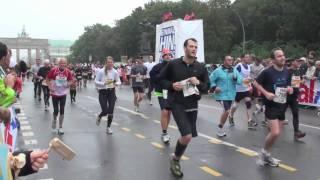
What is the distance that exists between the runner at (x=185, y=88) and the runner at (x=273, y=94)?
1.18 meters

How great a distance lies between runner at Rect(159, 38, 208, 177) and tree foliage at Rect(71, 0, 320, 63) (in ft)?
137

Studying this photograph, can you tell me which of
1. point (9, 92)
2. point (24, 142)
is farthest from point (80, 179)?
point (24, 142)

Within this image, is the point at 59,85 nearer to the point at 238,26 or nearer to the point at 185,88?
the point at 185,88

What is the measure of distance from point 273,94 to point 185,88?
5.22 feet

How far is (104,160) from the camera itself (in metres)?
8.61

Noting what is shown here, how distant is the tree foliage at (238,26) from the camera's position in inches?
2307

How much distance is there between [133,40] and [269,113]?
89.2m

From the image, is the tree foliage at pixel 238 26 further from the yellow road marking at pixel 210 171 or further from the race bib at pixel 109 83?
the yellow road marking at pixel 210 171

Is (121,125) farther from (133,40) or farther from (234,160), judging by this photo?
(133,40)

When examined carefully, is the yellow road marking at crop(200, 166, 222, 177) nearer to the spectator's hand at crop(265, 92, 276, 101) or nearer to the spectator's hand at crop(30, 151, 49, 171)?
the spectator's hand at crop(265, 92, 276, 101)

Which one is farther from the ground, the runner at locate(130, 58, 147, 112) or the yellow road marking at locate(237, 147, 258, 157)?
the runner at locate(130, 58, 147, 112)

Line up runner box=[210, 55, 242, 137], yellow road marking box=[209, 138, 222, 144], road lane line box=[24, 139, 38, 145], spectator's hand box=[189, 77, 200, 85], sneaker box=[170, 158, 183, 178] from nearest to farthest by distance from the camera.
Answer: spectator's hand box=[189, 77, 200, 85] → sneaker box=[170, 158, 183, 178] → yellow road marking box=[209, 138, 222, 144] → road lane line box=[24, 139, 38, 145] → runner box=[210, 55, 242, 137]

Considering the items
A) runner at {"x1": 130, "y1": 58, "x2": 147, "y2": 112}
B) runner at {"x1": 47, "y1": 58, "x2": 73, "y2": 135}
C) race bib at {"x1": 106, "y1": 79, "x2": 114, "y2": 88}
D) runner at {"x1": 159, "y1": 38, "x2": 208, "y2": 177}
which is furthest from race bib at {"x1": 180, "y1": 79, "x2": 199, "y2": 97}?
runner at {"x1": 130, "y1": 58, "x2": 147, "y2": 112}

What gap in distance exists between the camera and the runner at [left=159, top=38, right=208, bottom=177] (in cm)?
719
